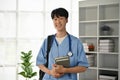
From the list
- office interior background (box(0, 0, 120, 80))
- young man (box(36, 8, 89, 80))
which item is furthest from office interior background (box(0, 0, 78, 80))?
young man (box(36, 8, 89, 80))

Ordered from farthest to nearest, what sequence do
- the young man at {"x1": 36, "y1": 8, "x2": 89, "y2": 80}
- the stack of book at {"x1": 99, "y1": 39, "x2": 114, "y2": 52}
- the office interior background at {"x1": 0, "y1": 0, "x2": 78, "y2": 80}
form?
the office interior background at {"x1": 0, "y1": 0, "x2": 78, "y2": 80}
the stack of book at {"x1": 99, "y1": 39, "x2": 114, "y2": 52}
the young man at {"x1": 36, "y1": 8, "x2": 89, "y2": 80}

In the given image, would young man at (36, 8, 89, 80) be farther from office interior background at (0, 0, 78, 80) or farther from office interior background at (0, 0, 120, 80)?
office interior background at (0, 0, 78, 80)

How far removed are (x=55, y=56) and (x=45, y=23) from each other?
266cm

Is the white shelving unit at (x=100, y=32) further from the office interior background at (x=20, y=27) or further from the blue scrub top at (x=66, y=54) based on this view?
the blue scrub top at (x=66, y=54)

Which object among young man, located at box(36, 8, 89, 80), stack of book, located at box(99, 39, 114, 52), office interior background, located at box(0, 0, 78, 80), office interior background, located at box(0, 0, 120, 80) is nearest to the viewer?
young man, located at box(36, 8, 89, 80)

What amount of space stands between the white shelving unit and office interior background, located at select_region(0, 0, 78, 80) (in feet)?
1.14

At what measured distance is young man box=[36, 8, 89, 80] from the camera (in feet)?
5.42

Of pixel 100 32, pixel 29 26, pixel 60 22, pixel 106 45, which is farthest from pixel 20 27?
pixel 60 22

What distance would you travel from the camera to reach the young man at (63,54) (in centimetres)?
165

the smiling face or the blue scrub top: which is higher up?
the smiling face

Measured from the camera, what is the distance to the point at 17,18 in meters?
4.26

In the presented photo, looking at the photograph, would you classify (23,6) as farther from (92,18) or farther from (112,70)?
(112,70)

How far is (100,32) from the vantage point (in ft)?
12.5

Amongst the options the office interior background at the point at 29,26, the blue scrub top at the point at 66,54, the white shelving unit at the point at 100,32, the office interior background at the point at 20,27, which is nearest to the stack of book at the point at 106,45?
the white shelving unit at the point at 100,32
